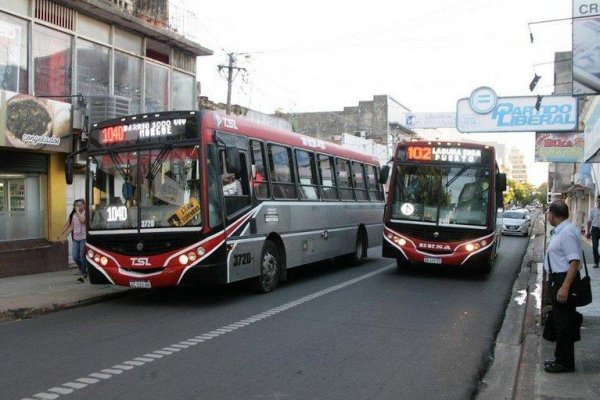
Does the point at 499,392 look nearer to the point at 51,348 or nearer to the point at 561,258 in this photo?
the point at 561,258

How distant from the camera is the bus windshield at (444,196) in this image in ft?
41.6

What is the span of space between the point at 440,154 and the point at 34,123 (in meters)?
9.00

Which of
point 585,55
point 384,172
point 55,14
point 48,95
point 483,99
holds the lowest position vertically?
point 384,172

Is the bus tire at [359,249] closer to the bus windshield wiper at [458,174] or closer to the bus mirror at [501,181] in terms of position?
the bus windshield wiper at [458,174]

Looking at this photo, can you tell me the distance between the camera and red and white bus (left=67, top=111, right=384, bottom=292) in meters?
9.00

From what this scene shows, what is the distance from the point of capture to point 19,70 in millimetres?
13195

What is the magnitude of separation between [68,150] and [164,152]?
19.6 feet

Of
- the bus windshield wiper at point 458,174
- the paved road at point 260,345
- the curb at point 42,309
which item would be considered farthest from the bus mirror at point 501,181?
the curb at point 42,309

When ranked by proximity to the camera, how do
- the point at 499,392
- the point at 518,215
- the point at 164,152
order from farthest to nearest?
the point at 518,215 < the point at 164,152 < the point at 499,392

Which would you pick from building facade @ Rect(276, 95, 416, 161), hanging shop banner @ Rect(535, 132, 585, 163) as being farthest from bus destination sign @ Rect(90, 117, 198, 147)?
building facade @ Rect(276, 95, 416, 161)

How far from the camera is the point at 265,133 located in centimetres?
1104

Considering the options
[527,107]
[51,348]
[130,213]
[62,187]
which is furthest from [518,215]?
[51,348]

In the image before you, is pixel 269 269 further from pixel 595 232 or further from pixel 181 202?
pixel 595 232

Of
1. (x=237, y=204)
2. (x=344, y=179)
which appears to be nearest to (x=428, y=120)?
(x=344, y=179)
